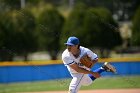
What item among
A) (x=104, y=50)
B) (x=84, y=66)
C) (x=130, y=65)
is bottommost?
(x=104, y=50)

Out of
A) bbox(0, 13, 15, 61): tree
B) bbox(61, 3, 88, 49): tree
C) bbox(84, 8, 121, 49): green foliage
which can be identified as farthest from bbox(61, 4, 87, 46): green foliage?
bbox(0, 13, 15, 61): tree

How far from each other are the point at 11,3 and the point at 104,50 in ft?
46.5

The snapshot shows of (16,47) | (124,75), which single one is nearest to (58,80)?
(124,75)

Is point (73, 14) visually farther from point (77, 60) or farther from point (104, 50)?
point (77, 60)

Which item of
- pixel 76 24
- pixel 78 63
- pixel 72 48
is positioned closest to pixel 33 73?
pixel 78 63

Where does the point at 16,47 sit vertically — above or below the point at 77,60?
below

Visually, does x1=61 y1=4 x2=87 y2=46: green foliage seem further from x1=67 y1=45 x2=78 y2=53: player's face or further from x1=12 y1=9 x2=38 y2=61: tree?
x1=67 y1=45 x2=78 y2=53: player's face

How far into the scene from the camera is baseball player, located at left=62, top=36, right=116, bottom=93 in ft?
32.0

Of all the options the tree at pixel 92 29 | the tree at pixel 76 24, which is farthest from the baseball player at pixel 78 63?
the tree at pixel 76 24

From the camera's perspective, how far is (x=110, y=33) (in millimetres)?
31516

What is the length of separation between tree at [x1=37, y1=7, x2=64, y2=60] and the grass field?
13031 mm

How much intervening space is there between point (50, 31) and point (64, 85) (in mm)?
15238

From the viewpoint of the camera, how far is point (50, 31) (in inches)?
1280

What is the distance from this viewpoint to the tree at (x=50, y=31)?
32.5 meters
